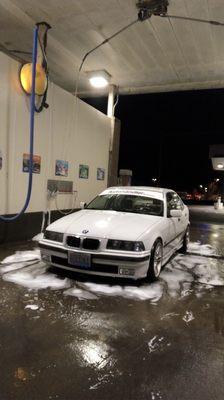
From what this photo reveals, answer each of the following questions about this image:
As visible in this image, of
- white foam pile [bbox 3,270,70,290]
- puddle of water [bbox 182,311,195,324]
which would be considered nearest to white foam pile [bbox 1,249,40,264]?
white foam pile [bbox 3,270,70,290]

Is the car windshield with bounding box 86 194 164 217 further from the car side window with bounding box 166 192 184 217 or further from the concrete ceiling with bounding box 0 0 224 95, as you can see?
the concrete ceiling with bounding box 0 0 224 95

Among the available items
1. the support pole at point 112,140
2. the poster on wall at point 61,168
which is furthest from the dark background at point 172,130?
the poster on wall at point 61,168

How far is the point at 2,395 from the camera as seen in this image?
99.8 inches

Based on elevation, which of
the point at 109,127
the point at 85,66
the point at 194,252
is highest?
the point at 85,66

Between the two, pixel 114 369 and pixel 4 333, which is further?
pixel 4 333

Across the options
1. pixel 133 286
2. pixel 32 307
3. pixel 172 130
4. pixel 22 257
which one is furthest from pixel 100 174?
pixel 172 130

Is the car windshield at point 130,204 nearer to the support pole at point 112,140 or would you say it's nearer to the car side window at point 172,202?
the car side window at point 172,202

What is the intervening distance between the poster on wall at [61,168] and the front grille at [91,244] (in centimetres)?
473

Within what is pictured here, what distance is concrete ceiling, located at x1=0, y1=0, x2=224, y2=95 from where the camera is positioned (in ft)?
24.1

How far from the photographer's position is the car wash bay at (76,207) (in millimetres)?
2908

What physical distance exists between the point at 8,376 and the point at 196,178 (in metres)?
71.4

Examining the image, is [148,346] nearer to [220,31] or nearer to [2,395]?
[2,395]

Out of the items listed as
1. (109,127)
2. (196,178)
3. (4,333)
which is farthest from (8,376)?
(196,178)

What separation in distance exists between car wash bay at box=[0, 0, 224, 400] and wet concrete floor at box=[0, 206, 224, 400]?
14 mm
